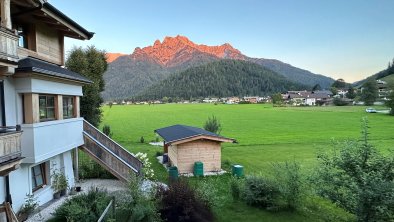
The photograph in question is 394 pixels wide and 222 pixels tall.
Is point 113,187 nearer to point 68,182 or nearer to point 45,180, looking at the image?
point 68,182

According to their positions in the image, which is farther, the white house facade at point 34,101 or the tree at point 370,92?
the tree at point 370,92

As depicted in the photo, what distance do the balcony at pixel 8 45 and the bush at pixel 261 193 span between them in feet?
35.9

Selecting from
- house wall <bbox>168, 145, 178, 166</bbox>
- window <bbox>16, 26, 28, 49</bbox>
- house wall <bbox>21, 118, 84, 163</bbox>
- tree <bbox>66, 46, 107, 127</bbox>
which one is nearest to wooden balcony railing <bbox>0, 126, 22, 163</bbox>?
house wall <bbox>21, 118, 84, 163</bbox>

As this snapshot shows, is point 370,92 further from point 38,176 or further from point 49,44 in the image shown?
point 38,176

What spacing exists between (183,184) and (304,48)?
74548mm

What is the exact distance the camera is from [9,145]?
859 centimetres

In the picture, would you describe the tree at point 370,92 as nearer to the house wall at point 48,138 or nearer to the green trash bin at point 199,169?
the green trash bin at point 199,169

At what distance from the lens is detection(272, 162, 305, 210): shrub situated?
13.1 meters

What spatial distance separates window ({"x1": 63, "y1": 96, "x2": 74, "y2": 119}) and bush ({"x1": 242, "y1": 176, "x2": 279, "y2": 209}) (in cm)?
974

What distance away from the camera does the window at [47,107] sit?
41.4 ft

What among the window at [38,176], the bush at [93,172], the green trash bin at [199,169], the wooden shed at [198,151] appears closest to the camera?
the window at [38,176]

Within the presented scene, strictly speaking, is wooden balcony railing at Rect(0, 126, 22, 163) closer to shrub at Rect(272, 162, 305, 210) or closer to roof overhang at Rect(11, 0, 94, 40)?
roof overhang at Rect(11, 0, 94, 40)

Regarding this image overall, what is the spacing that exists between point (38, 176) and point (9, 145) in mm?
5792

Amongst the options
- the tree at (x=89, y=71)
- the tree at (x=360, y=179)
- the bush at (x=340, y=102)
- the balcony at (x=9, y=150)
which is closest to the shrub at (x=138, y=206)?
the balcony at (x=9, y=150)
